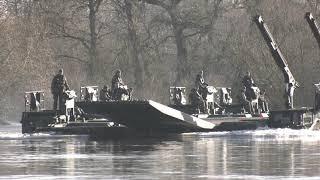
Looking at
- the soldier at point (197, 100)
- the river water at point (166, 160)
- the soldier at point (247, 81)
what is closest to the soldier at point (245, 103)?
the soldier at point (247, 81)

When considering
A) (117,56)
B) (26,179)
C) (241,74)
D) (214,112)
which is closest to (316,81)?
(241,74)

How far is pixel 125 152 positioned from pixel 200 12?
49153 millimetres

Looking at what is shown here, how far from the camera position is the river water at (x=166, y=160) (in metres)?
21.5

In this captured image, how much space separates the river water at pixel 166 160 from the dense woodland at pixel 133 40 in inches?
1336

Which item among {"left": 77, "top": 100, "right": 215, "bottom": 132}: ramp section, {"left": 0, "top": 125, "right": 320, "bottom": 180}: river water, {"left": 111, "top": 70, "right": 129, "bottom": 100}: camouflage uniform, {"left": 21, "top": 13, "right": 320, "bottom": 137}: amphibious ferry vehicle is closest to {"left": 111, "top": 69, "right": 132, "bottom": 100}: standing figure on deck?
{"left": 111, "top": 70, "right": 129, "bottom": 100}: camouflage uniform

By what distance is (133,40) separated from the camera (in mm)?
79312

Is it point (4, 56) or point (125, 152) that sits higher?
point (4, 56)

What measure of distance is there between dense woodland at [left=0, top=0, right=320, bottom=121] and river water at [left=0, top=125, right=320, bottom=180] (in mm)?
33930

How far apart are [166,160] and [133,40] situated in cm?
5375

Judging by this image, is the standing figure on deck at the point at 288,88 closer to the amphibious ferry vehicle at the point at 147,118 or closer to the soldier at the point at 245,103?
the amphibious ferry vehicle at the point at 147,118

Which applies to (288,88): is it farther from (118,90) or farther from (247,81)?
(118,90)

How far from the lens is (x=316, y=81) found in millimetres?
66125

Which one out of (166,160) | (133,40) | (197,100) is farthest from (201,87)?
(133,40)

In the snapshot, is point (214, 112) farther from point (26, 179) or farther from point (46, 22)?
point (26, 179)
